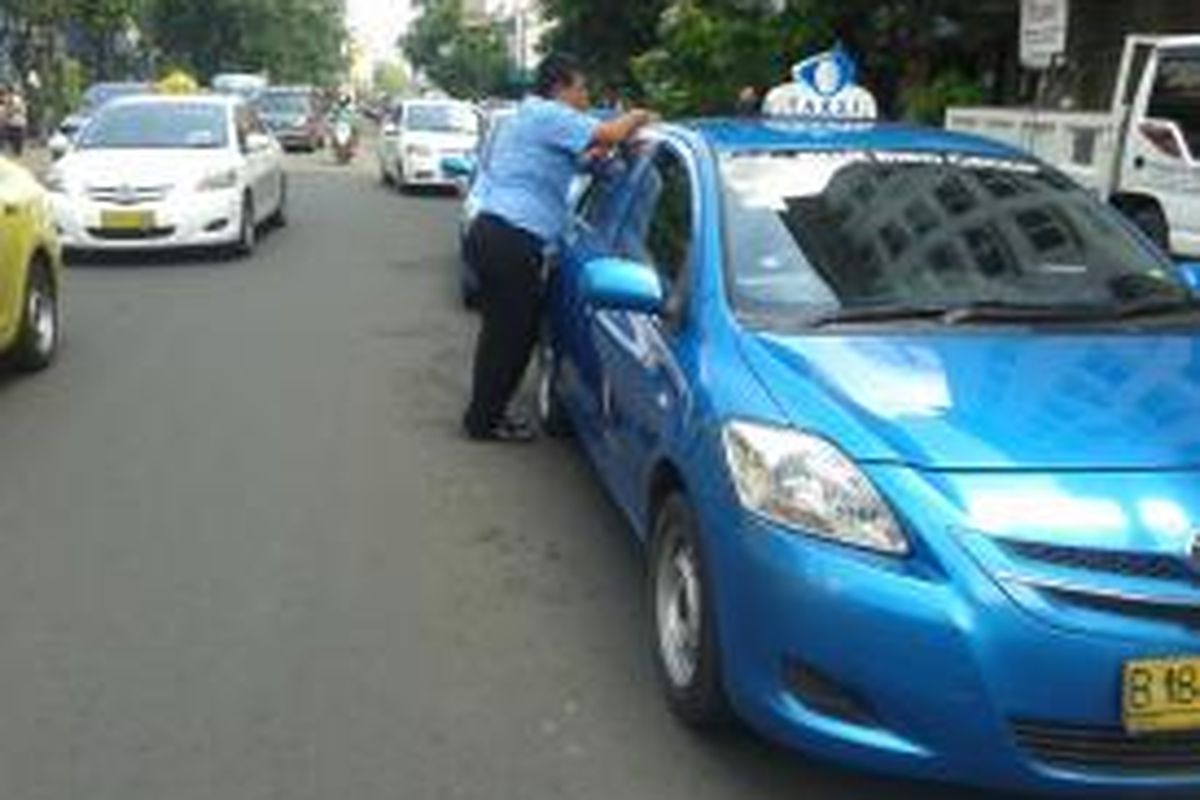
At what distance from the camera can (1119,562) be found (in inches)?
166

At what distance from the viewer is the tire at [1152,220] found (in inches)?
564

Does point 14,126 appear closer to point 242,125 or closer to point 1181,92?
point 242,125

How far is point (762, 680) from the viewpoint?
4555 mm

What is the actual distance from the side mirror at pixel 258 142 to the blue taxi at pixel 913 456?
1172cm

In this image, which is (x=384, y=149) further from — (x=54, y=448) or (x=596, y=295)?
(x=596, y=295)

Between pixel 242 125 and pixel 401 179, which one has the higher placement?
pixel 242 125

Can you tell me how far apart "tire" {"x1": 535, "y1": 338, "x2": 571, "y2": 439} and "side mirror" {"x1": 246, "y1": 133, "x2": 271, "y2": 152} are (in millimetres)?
9342

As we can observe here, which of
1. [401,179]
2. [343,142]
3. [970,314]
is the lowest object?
[343,142]

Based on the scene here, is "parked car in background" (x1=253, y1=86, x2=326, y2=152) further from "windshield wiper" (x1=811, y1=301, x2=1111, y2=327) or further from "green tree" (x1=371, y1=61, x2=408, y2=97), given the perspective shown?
"green tree" (x1=371, y1=61, x2=408, y2=97)

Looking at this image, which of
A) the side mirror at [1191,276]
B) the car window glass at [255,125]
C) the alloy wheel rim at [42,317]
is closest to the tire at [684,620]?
the side mirror at [1191,276]

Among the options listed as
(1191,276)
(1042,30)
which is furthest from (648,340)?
(1042,30)

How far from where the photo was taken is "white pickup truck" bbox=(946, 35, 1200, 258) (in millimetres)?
14125

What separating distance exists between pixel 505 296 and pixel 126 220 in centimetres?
814

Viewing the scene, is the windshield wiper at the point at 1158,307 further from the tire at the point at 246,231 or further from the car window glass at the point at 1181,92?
the tire at the point at 246,231
